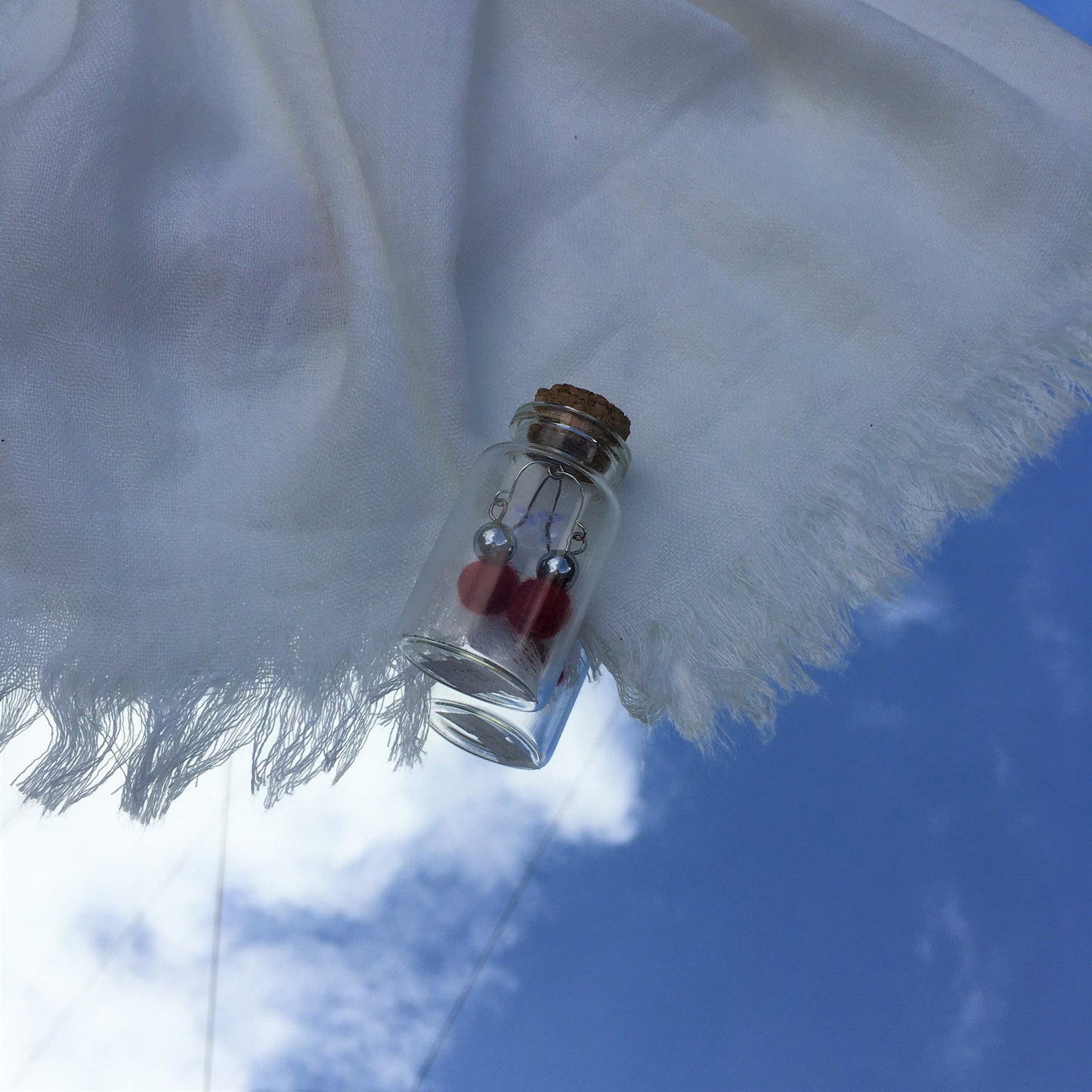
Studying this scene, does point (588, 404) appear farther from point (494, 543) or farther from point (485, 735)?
point (485, 735)

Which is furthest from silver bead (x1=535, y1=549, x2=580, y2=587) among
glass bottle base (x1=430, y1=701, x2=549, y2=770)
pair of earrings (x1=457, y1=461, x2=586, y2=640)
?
glass bottle base (x1=430, y1=701, x2=549, y2=770)

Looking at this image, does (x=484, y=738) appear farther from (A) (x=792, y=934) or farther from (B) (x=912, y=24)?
(B) (x=912, y=24)

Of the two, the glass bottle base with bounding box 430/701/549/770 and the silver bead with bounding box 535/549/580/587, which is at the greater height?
the silver bead with bounding box 535/549/580/587

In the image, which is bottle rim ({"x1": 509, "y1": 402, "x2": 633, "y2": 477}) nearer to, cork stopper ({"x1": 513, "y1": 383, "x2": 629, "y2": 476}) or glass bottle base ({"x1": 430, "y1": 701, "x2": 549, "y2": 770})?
cork stopper ({"x1": 513, "y1": 383, "x2": 629, "y2": 476})

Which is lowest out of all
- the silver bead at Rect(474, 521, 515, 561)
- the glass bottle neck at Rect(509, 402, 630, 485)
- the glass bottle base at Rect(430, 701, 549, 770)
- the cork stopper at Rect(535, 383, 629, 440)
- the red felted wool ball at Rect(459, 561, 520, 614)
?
the glass bottle base at Rect(430, 701, 549, 770)

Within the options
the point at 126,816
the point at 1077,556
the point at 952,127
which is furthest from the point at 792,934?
the point at 952,127
